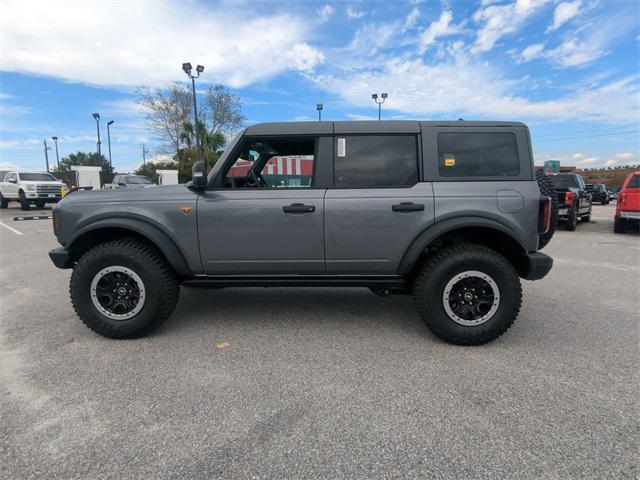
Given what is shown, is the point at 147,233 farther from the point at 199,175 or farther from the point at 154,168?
the point at 154,168

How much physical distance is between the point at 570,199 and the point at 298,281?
10740mm

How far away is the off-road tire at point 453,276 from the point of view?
10.2 feet

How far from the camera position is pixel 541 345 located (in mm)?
3232

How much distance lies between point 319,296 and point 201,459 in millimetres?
2826

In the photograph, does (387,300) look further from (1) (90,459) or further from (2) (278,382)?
(1) (90,459)

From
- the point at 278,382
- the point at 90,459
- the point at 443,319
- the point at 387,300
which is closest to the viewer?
the point at 90,459

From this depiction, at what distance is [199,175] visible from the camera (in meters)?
3.20

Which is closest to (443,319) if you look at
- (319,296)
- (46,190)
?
(319,296)

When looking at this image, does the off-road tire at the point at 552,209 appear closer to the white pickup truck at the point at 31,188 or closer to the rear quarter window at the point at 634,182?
the rear quarter window at the point at 634,182

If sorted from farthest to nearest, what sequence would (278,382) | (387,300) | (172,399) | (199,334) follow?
(387,300) < (199,334) < (278,382) < (172,399)

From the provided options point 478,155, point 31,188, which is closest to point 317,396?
point 478,155

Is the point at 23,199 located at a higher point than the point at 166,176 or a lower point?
lower

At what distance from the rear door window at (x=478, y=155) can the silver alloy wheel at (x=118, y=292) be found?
2903 mm

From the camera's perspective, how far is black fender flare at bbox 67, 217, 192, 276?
3.27 meters
